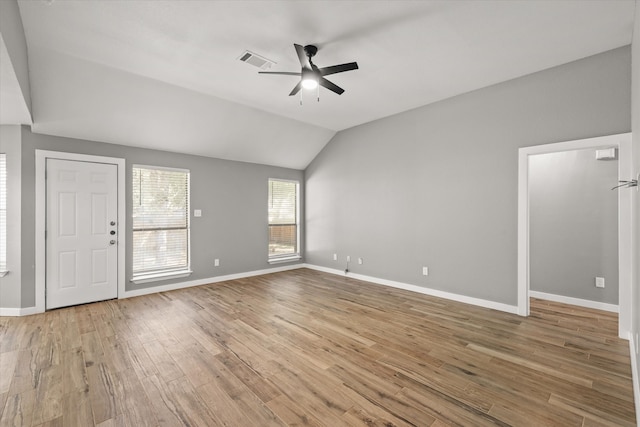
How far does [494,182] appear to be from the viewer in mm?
3916

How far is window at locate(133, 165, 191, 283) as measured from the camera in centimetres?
474

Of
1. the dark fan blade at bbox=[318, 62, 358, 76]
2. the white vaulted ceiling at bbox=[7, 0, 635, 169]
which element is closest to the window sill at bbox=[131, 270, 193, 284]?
the white vaulted ceiling at bbox=[7, 0, 635, 169]

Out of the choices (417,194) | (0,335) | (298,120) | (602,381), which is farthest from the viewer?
(298,120)

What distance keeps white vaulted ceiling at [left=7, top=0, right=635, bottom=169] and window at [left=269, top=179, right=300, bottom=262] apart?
6.93 feet

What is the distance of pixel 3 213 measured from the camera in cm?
372

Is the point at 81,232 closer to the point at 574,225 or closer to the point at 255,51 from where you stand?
the point at 255,51

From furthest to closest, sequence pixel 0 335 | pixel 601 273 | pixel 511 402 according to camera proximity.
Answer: pixel 601 273 < pixel 0 335 < pixel 511 402

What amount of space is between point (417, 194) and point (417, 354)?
9.12ft

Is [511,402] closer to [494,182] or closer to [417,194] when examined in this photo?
[494,182]

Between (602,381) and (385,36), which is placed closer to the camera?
(602,381)

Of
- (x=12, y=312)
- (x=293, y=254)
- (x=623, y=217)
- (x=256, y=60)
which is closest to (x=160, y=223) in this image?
(x=12, y=312)

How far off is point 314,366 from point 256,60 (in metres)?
3.26

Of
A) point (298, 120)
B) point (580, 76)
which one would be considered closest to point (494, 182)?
point (580, 76)

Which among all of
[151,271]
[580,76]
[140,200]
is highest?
[580,76]
